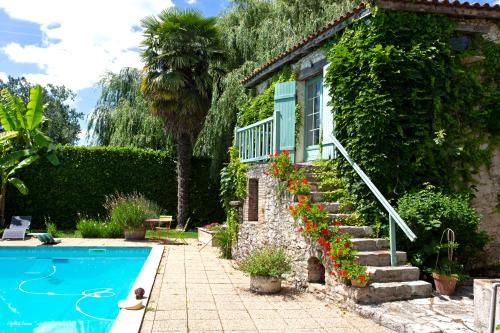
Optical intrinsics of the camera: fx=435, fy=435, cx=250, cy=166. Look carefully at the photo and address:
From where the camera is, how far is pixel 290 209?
751cm

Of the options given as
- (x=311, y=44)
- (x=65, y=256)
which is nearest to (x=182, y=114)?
(x=65, y=256)

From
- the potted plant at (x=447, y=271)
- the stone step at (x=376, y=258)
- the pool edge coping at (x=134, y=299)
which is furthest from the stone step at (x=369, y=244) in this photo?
the pool edge coping at (x=134, y=299)

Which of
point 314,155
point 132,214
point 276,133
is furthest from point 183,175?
point 276,133

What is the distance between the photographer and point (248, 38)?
17359mm

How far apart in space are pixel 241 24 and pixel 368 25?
1042 cm

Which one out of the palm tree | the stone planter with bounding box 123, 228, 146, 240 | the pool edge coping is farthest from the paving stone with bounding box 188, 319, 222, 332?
the palm tree

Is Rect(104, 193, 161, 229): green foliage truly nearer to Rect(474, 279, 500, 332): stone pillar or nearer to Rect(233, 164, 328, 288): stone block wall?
Rect(233, 164, 328, 288): stone block wall

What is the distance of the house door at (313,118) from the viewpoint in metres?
10.6

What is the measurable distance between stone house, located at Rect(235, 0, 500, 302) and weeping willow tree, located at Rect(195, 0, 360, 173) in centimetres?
293

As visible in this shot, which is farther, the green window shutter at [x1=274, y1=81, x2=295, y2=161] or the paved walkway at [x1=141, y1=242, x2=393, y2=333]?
the green window shutter at [x1=274, y1=81, x2=295, y2=161]

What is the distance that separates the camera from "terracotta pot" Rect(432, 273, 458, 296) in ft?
21.1

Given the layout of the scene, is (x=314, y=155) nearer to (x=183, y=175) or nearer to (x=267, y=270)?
(x=267, y=270)

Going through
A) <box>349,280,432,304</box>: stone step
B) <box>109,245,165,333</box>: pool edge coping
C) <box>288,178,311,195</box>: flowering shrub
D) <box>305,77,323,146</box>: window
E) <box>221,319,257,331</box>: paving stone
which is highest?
<box>305,77,323,146</box>: window

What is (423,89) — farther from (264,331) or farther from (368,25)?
(264,331)
